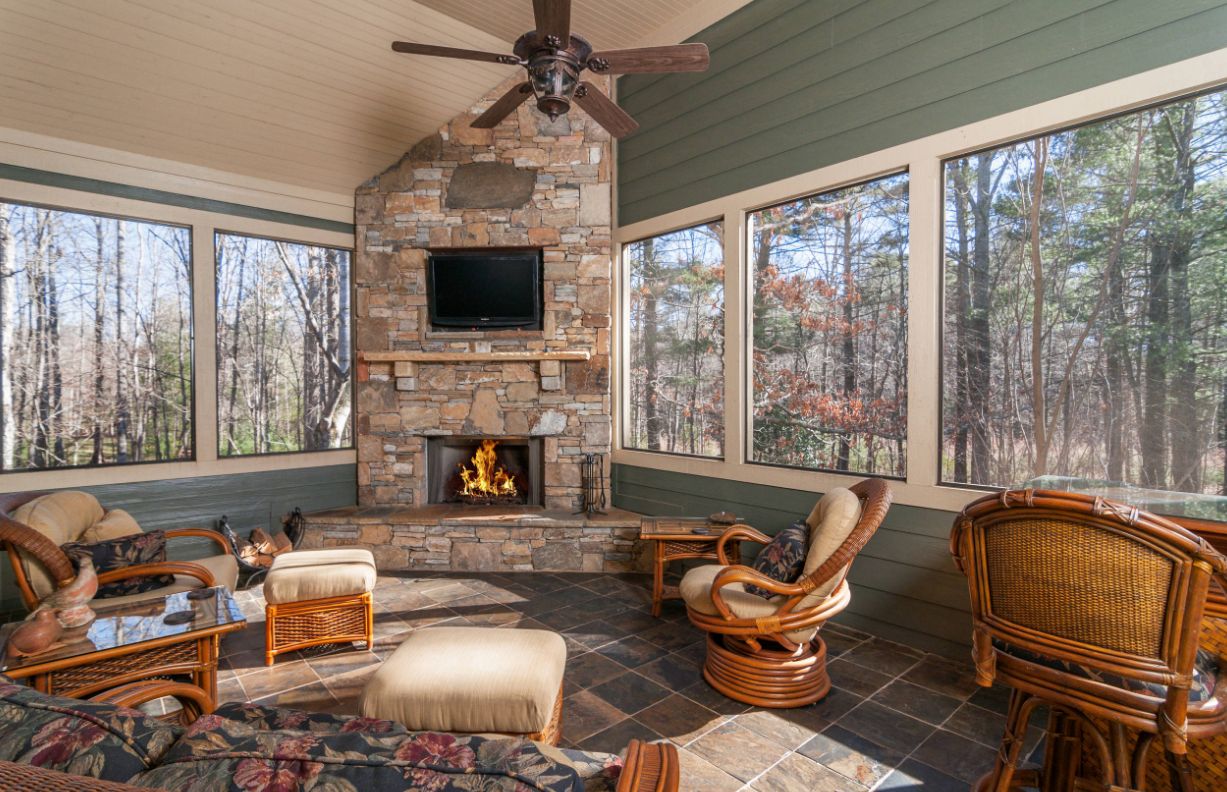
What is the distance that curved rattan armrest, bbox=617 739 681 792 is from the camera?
3.17ft

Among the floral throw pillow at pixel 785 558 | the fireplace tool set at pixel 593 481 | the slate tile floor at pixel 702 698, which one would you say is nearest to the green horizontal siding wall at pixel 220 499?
the slate tile floor at pixel 702 698

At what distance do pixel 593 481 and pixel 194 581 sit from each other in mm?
3043

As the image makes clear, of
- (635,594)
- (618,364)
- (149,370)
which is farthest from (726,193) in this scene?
(149,370)

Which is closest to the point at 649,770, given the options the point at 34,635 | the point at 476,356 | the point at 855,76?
the point at 34,635

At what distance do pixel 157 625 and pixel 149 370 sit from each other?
3.18 m

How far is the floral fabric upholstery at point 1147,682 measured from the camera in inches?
62.9

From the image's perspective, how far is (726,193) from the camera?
4602 mm

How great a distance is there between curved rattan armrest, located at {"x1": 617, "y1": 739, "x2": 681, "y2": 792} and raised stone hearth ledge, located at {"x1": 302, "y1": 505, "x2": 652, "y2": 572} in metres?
3.94

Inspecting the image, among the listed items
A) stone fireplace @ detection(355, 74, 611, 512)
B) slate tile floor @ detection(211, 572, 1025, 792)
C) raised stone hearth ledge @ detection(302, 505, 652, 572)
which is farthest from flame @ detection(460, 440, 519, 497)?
slate tile floor @ detection(211, 572, 1025, 792)

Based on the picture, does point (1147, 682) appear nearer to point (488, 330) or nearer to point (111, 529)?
point (111, 529)

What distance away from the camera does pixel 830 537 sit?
2754mm

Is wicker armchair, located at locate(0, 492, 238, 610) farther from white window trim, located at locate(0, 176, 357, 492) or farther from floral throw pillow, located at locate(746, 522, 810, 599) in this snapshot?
floral throw pillow, located at locate(746, 522, 810, 599)

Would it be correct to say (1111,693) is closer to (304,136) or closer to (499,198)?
(499,198)

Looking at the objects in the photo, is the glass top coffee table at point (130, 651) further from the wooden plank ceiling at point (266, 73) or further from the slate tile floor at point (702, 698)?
the wooden plank ceiling at point (266, 73)
